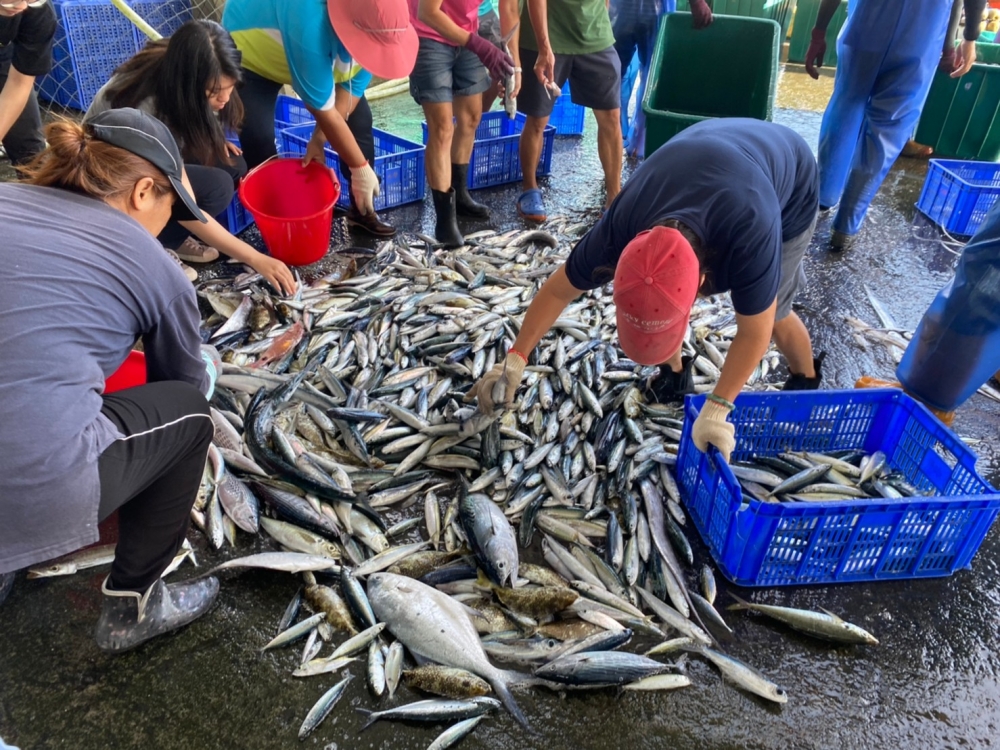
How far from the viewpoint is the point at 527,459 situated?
10.2 feet

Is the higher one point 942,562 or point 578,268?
point 578,268

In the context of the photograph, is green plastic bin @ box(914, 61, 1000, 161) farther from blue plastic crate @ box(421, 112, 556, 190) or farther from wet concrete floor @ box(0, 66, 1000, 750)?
wet concrete floor @ box(0, 66, 1000, 750)

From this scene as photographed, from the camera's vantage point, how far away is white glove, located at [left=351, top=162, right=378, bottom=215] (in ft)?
14.8

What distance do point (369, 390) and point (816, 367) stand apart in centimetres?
242

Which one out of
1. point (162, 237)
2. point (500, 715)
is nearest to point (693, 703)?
point (500, 715)

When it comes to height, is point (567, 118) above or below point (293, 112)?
below

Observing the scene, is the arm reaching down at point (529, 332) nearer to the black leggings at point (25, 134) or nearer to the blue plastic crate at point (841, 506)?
Result: the blue plastic crate at point (841, 506)

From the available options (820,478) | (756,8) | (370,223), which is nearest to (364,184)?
(370,223)

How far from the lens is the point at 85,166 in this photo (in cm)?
181

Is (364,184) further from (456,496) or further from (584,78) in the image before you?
(456,496)

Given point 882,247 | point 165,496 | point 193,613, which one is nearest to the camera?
point 165,496

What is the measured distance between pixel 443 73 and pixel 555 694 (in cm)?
406

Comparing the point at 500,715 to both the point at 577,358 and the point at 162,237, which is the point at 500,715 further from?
the point at 162,237

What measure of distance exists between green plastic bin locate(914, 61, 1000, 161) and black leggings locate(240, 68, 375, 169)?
233 inches
